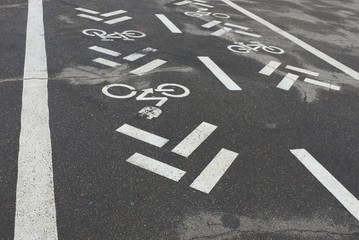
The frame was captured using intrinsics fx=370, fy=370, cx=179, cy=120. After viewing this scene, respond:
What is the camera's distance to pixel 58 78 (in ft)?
20.2

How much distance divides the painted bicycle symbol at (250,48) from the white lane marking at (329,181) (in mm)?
3879

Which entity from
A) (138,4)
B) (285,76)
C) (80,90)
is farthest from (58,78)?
(138,4)

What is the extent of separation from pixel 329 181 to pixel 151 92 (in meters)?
2.99

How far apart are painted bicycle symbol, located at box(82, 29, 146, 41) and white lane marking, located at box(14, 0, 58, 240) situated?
1.73m

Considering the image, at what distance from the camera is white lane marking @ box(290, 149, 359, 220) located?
4.15 meters

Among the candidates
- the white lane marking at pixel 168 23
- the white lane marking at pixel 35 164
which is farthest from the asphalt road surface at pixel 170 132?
the white lane marking at pixel 168 23

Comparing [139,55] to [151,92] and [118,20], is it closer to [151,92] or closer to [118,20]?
[151,92]

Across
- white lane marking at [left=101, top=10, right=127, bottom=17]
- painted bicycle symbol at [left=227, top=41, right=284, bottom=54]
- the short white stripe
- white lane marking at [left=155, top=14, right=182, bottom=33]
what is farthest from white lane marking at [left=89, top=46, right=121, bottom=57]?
painted bicycle symbol at [left=227, top=41, right=284, bottom=54]

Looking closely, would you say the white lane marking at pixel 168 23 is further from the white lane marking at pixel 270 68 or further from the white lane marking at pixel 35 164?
the white lane marking at pixel 35 164

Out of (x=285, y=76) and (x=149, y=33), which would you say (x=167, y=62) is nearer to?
(x=149, y=33)

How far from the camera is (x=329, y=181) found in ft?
14.7

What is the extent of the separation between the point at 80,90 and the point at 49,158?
1787 millimetres

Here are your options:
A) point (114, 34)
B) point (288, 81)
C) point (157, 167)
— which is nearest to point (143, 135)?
point (157, 167)

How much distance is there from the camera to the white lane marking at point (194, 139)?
4703 mm
